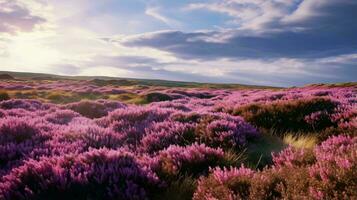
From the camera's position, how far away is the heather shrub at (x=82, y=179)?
194 inches

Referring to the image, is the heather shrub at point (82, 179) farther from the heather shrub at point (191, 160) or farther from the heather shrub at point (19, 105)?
the heather shrub at point (19, 105)

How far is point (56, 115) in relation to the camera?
13.8 metres

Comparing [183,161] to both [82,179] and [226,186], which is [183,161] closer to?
[226,186]

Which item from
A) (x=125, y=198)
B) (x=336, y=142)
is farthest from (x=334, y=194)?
(x=336, y=142)

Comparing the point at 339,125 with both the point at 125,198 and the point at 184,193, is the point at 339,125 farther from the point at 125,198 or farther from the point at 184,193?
the point at 125,198

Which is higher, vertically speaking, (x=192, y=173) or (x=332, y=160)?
(x=332, y=160)

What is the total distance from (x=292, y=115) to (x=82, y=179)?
7.79 m

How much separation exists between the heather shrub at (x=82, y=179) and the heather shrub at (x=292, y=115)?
5665 mm

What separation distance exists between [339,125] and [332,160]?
15.7 ft

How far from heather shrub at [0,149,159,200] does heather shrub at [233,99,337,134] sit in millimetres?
5665

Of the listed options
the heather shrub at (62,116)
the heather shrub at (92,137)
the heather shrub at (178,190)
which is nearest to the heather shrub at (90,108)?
the heather shrub at (62,116)

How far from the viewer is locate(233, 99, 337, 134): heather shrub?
418 inches

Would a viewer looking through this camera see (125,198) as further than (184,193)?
No

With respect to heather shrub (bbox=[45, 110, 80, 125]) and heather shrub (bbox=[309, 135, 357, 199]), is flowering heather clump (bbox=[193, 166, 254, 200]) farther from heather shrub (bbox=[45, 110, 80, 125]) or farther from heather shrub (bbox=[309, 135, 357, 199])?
heather shrub (bbox=[45, 110, 80, 125])
